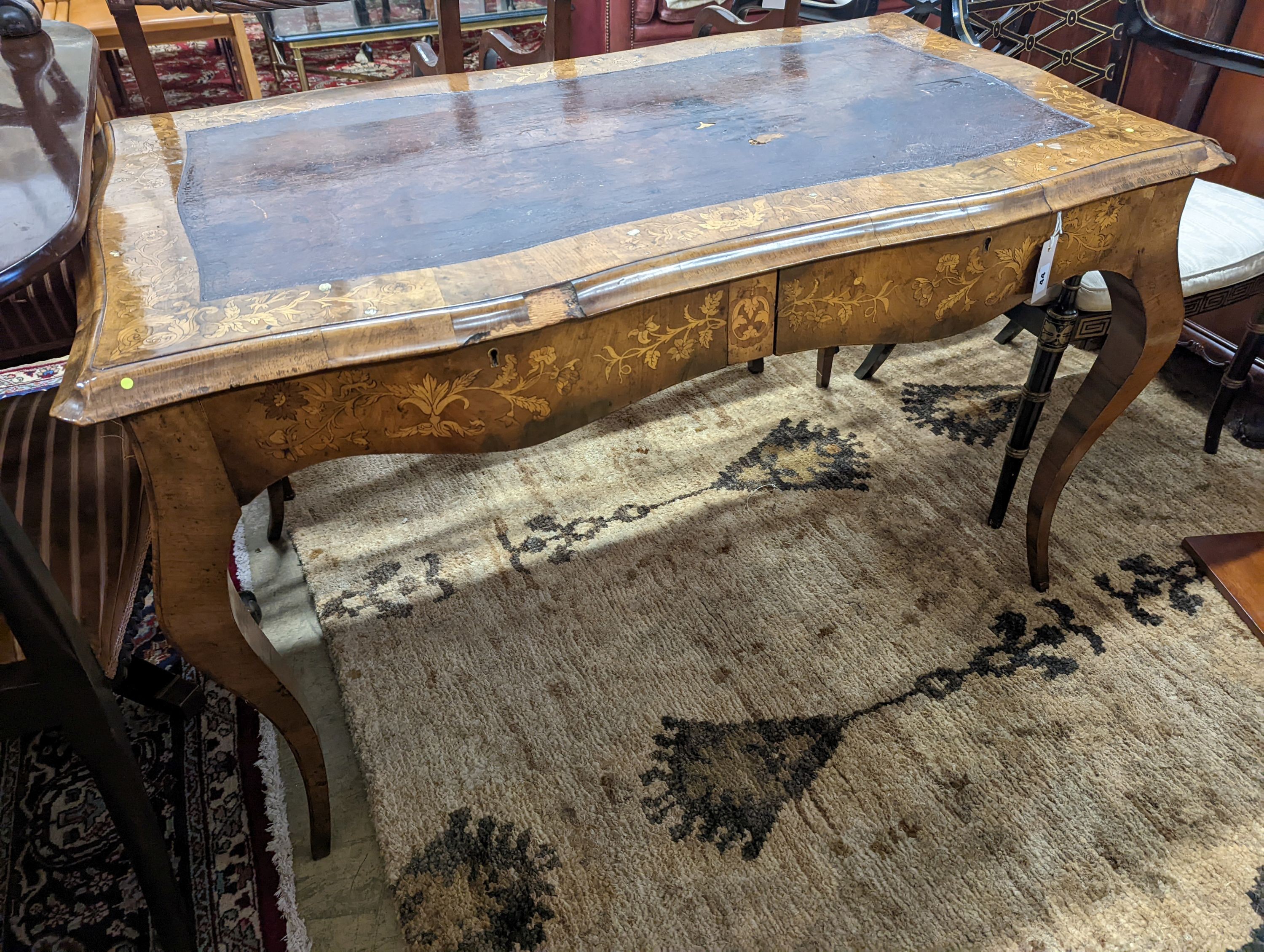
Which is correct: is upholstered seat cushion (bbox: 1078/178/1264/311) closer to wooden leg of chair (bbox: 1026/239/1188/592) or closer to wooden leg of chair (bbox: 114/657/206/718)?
wooden leg of chair (bbox: 1026/239/1188/592)

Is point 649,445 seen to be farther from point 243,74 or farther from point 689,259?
point 243,74

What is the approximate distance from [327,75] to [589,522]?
3.30 m

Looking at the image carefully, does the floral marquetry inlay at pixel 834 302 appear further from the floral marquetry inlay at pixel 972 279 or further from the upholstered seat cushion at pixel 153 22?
the upholstered seat cushion at pixel 153 22

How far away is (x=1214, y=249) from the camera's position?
4.89ft

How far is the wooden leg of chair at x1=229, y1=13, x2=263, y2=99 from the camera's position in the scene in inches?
116

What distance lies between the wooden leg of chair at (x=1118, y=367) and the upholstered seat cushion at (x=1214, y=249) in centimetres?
9

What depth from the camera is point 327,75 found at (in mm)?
3947

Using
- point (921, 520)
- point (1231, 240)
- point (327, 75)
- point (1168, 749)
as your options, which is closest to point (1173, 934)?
point (1168, 749)

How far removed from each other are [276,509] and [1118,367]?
1.55 meters

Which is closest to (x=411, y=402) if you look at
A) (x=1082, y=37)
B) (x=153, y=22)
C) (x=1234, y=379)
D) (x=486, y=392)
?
(x=486, y=392)

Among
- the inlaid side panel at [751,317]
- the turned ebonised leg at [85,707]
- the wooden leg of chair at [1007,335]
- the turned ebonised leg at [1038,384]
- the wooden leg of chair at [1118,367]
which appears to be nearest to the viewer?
the turned ebonised leg at [85,707]

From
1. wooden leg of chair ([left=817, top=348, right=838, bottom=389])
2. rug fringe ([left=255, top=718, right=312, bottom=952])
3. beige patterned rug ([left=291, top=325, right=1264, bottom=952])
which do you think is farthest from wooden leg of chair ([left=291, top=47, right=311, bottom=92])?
rug fringe ([left=255, top=718, right=312, bottom=952])

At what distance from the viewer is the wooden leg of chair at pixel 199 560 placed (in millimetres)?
792

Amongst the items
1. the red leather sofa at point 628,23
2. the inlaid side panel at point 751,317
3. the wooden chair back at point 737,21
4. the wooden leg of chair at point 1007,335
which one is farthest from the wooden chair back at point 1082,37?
the red leather sofa at point 628,23
